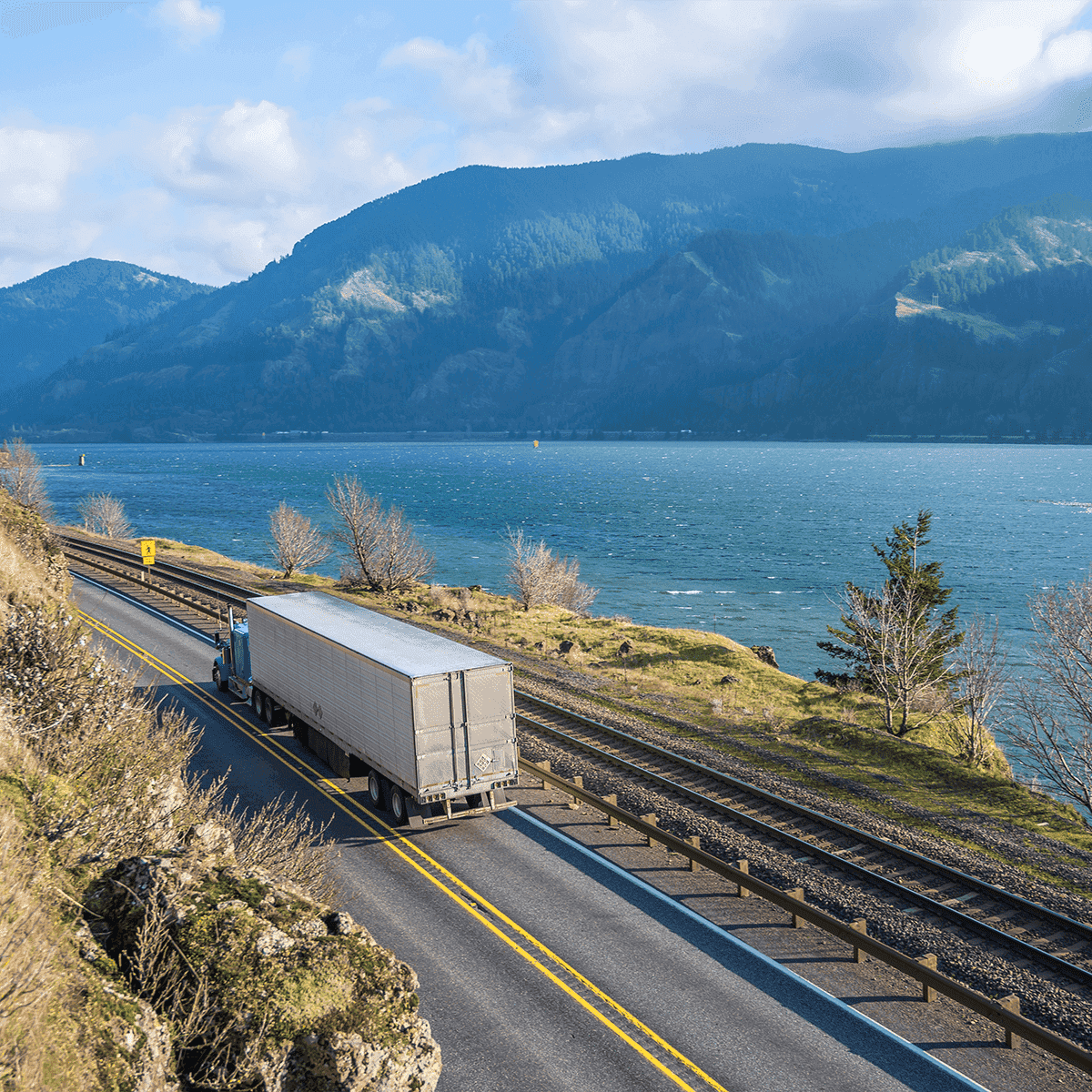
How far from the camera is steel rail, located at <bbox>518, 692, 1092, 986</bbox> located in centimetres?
1532

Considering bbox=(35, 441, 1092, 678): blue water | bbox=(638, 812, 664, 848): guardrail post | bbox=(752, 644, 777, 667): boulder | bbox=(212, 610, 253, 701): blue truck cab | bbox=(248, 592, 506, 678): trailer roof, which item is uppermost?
bbox=(248, 592, 506, 678): trailer roof

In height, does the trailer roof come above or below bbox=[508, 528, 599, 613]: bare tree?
above

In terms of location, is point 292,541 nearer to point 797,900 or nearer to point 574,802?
point 574,802

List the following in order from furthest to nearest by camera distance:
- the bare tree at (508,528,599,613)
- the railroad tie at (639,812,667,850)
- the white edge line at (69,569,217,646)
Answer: the bare tree at (508,528,599,613)
the white edge line at (69,569,217,646)
the railroad tie at (639,812,667,850)

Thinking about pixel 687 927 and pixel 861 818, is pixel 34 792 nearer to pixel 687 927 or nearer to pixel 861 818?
pixel 687 927

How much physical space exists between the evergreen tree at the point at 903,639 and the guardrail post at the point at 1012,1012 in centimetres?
2088

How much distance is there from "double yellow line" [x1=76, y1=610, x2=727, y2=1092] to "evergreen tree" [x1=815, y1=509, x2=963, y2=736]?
21.3 meters

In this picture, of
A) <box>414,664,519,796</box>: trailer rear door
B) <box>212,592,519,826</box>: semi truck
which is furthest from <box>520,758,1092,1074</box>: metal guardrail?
<box>212,592,519,826</box>: semi truck

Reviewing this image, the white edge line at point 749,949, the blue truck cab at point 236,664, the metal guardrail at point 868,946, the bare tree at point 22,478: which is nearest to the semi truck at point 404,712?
the white edge line at point 749,949

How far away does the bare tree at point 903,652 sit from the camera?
34.3 m

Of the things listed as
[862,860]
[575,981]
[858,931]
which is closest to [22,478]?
[575,981]

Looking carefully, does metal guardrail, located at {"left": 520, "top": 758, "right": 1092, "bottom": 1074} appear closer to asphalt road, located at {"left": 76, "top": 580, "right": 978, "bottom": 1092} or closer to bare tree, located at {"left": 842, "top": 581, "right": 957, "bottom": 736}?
asphalt road, located at {"left": 76, "top": 580, "right": 978, "bottom": 1092}

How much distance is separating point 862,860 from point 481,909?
8526mm

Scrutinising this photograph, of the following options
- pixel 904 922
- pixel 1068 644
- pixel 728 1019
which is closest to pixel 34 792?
pixel 728 1019
